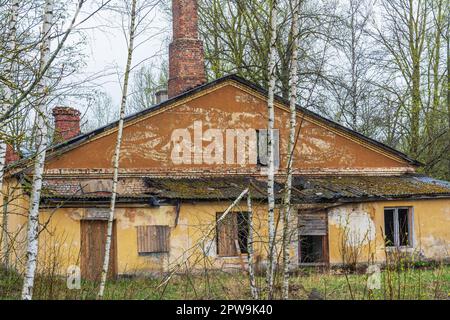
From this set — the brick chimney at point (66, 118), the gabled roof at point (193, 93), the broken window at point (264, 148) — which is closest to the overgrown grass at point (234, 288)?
the broken window at point (264, 148)

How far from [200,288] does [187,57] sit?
926 cm

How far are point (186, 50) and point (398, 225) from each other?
9.23 m

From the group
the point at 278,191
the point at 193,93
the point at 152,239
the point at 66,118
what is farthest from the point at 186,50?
the point at 152,239

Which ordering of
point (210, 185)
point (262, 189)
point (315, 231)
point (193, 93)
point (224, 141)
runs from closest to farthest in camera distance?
point (262, 189) → point (210, 185) → point (315, 231) → point (193, 93) → point (224, 141)

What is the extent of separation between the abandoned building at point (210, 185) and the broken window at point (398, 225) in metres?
0.04

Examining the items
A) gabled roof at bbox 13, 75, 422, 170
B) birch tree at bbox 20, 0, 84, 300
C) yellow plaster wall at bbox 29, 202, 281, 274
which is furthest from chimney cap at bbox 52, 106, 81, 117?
birch tree at bbox 20, 0, 84, 300

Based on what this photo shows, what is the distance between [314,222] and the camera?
61.0 ft

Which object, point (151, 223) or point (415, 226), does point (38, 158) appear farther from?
point (415, 226)

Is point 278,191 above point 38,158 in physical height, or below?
above

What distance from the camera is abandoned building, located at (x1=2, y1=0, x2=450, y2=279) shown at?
56.2 ft

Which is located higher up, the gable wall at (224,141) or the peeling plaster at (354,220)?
the gable wall at (224,141)

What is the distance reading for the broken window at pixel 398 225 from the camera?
62.8ft

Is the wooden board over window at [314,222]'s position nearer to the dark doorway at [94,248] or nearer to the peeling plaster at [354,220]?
the peeling plaster at [354,220]

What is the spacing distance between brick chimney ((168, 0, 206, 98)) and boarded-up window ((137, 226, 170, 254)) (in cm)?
546
